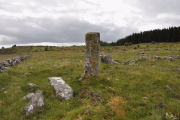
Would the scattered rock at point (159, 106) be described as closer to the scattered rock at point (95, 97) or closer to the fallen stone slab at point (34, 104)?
the scattered rock at point (95, 97)

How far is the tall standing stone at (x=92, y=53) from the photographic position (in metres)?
8.64

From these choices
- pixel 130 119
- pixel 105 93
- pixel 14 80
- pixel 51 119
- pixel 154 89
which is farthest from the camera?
pixel 14 80

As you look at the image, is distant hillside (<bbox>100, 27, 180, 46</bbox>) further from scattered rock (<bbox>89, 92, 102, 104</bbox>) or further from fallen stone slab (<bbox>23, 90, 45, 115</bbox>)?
fallen stone slab (<bbox>23, 90, 45, 115</bbox>)

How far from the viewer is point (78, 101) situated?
6.06 m

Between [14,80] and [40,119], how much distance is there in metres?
6.53

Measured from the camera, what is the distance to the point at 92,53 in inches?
340

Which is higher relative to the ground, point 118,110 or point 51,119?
point 118,110

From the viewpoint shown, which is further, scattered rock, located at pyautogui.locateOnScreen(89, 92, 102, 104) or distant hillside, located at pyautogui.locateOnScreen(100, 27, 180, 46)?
distant hillside, located at pyautogui.locateOnScreen(100, 27, 180, 46)

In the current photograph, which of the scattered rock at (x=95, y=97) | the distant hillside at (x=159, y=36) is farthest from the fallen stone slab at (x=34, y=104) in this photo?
the distant hillside at (x=159, y=36)

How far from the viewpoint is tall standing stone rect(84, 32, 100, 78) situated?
864 cm

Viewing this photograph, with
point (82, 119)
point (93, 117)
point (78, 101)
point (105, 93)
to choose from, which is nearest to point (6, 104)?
point (78, 101)

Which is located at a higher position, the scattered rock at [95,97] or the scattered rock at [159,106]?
the scattered rock at [95,97]

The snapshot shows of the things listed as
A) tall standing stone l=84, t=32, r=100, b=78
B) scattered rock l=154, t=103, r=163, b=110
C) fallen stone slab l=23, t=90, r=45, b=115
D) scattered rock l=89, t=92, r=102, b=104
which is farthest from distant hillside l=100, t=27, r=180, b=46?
fallen stone slab l=23, t=90, r=45, b=115

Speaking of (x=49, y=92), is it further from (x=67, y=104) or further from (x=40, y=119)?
(x=40, y=119)
